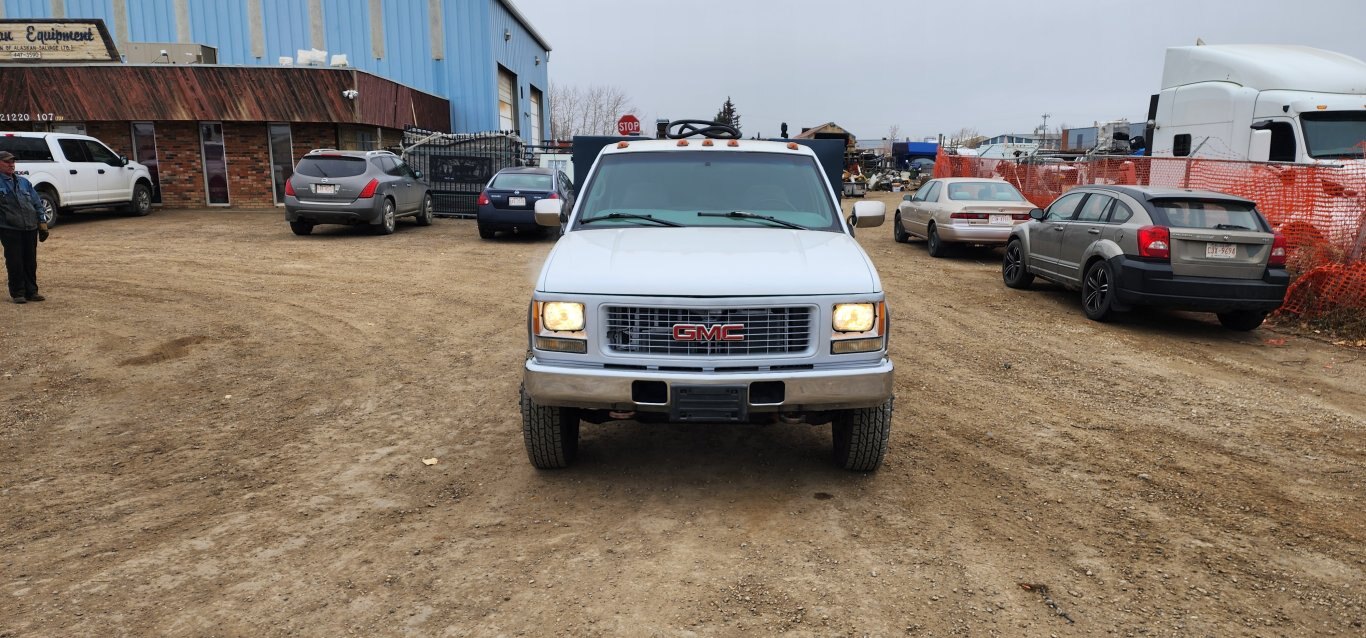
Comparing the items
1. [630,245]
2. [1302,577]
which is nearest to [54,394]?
[630,245]

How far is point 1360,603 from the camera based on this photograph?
3342 mm

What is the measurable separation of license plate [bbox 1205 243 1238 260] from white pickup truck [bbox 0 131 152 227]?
62.2 ft

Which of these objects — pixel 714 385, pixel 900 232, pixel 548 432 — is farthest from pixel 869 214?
pixel 900 232

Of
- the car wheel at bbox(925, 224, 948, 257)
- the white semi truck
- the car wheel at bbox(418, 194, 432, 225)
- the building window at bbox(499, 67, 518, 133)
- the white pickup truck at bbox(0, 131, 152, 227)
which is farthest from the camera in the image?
the building window at bbox(499, 67, 518, 133)

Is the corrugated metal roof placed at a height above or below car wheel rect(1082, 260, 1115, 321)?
above

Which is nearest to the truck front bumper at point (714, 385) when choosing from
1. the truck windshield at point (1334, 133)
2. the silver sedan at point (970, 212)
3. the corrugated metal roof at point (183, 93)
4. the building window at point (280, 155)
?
the silver sedan at point (970, 212)

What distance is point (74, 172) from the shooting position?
1692cm

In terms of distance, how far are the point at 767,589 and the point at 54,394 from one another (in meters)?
5.81

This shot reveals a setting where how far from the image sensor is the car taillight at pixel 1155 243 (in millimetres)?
8453

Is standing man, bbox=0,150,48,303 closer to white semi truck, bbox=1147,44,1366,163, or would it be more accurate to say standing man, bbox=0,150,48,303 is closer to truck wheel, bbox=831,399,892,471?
truck wheel, bbox=831,399,892,471

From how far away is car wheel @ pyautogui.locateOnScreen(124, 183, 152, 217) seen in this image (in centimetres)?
1938

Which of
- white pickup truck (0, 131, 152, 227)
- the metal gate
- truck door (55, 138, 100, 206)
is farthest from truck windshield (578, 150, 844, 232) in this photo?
truck door (55, 138, 100, 206)

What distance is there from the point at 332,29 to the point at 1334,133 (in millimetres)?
28817

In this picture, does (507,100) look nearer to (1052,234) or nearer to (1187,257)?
(1052,234)
